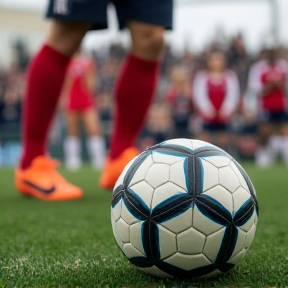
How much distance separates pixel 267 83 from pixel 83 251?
28.3 feet

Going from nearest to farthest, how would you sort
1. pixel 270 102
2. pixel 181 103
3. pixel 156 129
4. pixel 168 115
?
1. pixel 270 102
2. pixel 156 129
3. pixel 168 115
4. pixel 181 103

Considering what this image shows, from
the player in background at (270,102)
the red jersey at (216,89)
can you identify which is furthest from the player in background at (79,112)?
the player in background at (270,102)

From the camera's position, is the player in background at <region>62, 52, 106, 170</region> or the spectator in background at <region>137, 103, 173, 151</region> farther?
the spectator in background at <region>137, 103, 173, 151</region>

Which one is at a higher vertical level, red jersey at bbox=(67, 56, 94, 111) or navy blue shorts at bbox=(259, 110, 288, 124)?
red jersey at bbox=(67, 56, 94, 111)

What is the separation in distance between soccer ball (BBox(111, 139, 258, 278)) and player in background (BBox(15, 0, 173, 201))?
1.72 metres

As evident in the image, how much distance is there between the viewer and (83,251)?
6.95 ft

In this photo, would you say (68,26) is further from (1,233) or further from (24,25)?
(24,25)

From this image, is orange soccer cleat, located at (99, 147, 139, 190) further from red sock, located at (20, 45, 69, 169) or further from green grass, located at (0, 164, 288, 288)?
red sock, located at (20, 45, 69, 169)

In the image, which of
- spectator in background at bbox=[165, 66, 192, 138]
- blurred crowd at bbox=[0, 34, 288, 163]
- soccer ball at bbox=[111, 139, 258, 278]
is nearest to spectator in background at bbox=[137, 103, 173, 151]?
blurred crowd at bbox=[0, 34, 288, 163]

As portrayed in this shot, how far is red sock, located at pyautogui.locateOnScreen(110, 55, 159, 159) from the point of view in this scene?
11.8ft

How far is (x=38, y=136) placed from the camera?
11.8 ft

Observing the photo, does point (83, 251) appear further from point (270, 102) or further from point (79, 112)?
point (270, 102)

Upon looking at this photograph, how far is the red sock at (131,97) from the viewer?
359 centimetres

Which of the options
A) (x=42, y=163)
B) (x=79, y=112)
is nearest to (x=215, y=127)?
(x=79, y=112)
